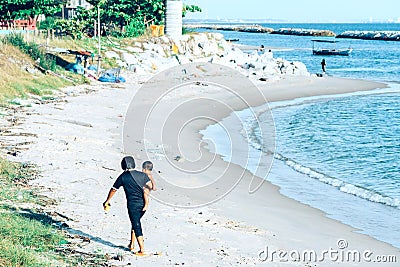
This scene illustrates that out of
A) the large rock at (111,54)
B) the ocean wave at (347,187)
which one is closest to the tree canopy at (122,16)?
the large rock at (111,54)

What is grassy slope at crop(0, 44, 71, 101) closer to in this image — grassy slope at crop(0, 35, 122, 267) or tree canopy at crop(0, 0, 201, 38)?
grassy slope at crop(0, 35, 122, 267)

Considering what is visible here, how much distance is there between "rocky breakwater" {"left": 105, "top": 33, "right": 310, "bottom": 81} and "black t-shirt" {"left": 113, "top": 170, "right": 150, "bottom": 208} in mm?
28854

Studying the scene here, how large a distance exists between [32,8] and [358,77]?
84.7 ft

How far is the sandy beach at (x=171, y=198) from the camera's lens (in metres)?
9.92

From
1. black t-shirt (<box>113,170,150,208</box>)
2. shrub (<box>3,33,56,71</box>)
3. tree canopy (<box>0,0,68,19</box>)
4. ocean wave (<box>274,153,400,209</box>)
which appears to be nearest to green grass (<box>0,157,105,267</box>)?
black t-shirt (<box>113,170,150,208</box>)

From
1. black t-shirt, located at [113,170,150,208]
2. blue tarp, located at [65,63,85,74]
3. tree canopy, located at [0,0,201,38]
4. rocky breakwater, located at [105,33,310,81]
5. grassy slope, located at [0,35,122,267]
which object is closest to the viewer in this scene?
grassy slope, located at [0,35,122,267]

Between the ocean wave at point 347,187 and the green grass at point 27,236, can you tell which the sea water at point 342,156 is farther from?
the green grass at point 27,236

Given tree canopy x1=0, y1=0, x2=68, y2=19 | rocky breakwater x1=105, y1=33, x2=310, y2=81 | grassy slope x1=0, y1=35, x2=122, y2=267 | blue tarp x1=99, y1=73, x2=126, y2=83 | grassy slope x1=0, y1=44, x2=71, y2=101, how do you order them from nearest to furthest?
grassy slope x1=0, y1=35, x2=122, y2=267 → grassy slope x1=0, y1=44, x2=71, y2=101 → blue tarp x1=99, y1=73, x2=126, y2=83 → tree canopy x1=0, y1=0, x2=68, y2=19 → rocky breakwater x1=105, y1=33, x2=310, y2=81

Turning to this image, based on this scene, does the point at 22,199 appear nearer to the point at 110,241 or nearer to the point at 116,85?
the point at 110,241

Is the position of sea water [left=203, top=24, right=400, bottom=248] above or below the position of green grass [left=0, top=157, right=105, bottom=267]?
below

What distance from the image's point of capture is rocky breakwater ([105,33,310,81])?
40594mm

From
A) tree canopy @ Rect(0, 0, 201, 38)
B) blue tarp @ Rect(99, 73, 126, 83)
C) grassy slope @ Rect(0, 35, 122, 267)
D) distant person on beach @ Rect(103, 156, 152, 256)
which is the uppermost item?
tree canopy @ Rect(0, 0, 201, 38)

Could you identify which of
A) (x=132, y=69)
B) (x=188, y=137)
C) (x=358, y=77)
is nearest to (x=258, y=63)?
(x=358, y=77)

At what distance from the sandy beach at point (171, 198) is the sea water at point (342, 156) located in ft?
2.30
